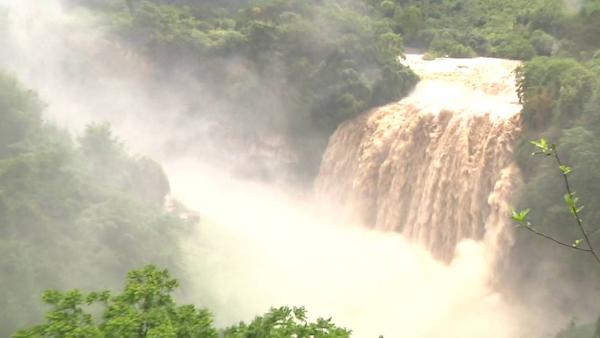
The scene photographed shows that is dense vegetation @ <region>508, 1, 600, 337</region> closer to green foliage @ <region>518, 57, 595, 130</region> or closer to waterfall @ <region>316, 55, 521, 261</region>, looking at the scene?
green foliage @ <region>518, 57, 595, 130</region>

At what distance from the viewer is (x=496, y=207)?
17.6 m

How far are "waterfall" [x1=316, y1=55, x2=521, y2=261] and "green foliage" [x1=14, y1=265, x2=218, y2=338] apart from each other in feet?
39.9

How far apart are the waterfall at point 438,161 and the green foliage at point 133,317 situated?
12.2 m

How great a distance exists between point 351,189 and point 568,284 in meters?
10.8

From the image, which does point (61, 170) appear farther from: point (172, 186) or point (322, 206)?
point (322, 206)

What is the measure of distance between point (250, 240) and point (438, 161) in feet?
26.0

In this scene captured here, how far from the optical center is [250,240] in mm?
22484

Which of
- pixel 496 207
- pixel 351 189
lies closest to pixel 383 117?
pixel 351 189

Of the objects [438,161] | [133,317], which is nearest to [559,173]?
[438,161]

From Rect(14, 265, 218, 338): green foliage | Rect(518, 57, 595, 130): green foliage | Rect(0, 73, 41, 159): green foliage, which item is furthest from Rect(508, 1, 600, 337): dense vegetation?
Rect(0, 73, 41, 159): green foliage

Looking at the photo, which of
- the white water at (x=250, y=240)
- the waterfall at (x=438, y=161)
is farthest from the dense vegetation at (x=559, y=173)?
the white water at (x=250, y=240)

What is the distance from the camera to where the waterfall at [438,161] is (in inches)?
728

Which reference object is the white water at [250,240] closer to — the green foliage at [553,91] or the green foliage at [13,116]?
the green foliage at [553,91]

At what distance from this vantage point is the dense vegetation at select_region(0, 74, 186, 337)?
13.5 meters
